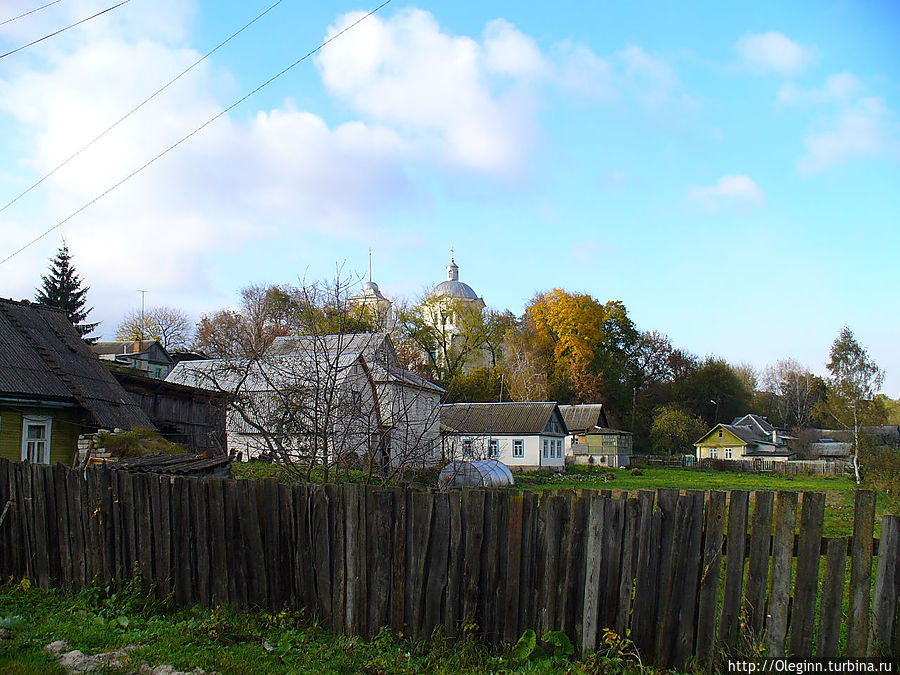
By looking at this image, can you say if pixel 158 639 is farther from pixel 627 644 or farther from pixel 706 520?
pixel 706 520

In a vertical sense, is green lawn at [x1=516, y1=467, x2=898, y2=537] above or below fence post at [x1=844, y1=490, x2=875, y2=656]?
below

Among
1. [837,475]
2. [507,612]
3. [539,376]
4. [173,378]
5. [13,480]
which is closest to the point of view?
[507,612]

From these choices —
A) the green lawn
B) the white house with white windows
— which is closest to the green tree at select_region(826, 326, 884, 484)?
the green lawn

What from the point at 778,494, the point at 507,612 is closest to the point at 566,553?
the point at 507,612

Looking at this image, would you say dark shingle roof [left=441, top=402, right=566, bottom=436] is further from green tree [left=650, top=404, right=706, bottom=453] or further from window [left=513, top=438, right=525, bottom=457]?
green tree [left=650, top=404, right=706, bottom=453]

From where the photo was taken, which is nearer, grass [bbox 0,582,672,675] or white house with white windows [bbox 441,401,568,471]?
grass [bbox 0,582,672,675]

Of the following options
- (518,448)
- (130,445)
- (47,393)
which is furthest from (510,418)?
(47,393)

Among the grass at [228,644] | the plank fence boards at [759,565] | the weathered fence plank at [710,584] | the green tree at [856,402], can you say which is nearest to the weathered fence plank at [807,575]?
the plank fence boards at [759,565]

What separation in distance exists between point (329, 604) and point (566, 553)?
2.23 metres

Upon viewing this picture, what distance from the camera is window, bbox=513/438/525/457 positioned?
43.0 m

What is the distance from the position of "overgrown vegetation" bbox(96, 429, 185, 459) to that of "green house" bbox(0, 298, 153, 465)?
1724 mm

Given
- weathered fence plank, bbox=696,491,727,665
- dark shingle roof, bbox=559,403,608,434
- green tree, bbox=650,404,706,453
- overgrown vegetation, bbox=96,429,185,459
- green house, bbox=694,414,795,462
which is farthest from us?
green tree, bbox=650,404,706,453

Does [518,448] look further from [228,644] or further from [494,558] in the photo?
[228,644]

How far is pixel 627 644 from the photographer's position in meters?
5.13
